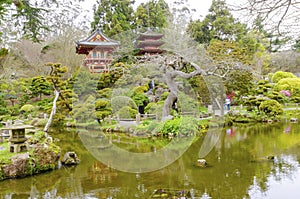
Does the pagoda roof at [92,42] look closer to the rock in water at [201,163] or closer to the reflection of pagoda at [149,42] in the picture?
the reflection of pagoda at [149,42]

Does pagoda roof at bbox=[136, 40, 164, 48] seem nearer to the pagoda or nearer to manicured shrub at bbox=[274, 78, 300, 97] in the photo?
the pagoda

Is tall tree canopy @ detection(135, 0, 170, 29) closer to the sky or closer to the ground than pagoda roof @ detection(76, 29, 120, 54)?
closer to the sky

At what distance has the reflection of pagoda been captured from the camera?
40.7 feet

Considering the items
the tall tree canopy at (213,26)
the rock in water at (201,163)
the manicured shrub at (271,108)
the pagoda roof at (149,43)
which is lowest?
the rock in water at (201,163)

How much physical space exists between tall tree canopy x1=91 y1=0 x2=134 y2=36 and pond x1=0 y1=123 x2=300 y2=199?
12.2 meters

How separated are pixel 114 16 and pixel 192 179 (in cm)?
Result: 1511

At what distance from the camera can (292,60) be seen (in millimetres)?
23859

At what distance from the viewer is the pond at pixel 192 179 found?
4.91 m

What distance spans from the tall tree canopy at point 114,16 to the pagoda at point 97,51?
3022 mm

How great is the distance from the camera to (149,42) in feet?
41.3

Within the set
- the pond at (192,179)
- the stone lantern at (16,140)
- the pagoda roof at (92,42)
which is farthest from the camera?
the pagoda roof at (92,42)

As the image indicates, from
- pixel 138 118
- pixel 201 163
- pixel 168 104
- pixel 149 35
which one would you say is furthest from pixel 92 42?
pixel 201 163

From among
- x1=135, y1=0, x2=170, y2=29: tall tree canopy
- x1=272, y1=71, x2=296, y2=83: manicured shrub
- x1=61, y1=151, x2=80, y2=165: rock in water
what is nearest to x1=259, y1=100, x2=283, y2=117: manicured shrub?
x1=272, y1=71, x2=296, y2=83: manicured shrub

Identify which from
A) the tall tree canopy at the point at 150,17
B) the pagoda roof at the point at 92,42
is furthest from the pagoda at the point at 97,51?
the tall tree canopy at the point at 150,17
